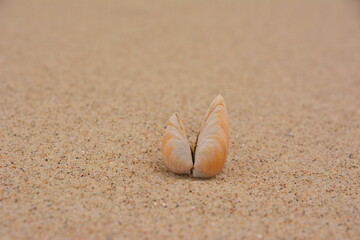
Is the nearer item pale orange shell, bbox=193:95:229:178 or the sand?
the sand

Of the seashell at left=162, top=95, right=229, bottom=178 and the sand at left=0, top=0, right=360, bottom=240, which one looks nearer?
the sand at left=0, top=0, right=360, bottom=240

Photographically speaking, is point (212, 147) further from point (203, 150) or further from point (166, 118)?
point (166, 118)

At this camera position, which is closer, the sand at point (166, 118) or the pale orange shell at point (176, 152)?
the sand at point (166, 118)

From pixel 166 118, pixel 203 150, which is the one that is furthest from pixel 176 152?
pixel 166 118

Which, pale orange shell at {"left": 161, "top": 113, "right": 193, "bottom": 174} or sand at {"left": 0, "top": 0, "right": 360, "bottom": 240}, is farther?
pale orange shell at {"left": 161, "top": 113, "right": 193, "bottom": 174}

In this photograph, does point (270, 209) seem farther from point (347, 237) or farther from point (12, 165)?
point (12, 165)
